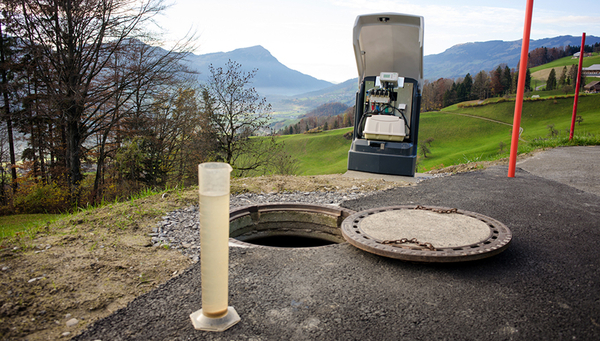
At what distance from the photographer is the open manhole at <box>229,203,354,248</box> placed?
476 centimetres

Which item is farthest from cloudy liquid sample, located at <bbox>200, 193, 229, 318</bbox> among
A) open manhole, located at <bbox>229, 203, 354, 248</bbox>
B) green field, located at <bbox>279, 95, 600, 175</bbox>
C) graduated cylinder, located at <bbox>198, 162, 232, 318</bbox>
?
green field, located at <bbox>279, 95, 600, 175</bbox>

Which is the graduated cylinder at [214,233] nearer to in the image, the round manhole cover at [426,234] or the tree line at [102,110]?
the round manhole cover at [426,234]

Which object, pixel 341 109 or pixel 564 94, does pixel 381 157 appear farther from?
pixel 341 109

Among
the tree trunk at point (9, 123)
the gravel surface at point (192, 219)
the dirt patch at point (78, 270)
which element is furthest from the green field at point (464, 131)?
the dirt patch at point (78, 270)

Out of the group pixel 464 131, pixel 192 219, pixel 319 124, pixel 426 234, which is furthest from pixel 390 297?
pixel 319 124

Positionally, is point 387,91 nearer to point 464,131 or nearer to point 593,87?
point 464,131

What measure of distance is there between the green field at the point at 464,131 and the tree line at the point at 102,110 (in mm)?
23124

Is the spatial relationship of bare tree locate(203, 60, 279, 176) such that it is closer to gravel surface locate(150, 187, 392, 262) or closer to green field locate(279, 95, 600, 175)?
gravel surface locate(150, 187, 392, 262)

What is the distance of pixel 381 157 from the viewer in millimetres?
7520

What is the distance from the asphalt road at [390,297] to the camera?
2125mm

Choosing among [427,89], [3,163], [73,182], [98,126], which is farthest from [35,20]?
[427,89]

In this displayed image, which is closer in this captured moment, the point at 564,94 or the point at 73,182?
the point at 73,182

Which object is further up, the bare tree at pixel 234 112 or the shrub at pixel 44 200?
the bare tree at pixel 234 112

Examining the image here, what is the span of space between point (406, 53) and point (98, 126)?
12.3 m
